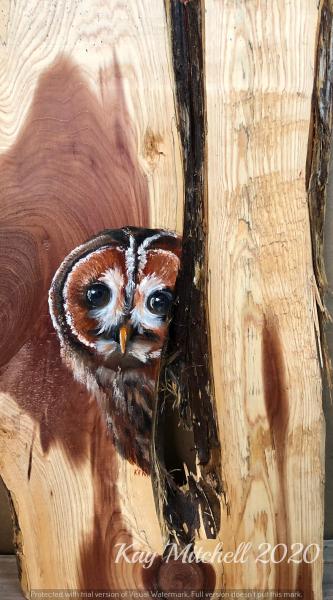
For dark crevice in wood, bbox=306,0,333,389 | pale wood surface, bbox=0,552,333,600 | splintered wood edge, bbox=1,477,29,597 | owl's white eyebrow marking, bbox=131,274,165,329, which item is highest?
dark crevice in wood, bbox=306,0,333,389

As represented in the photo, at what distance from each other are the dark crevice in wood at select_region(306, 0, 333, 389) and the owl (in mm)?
A: 251

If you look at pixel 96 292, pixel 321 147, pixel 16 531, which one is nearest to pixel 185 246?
pixel 96 292

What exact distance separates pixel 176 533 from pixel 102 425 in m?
0.23

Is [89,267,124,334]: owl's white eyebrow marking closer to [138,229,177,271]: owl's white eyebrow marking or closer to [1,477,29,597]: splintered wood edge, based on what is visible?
[138,229,177,271]: owl's white eyebrow marking

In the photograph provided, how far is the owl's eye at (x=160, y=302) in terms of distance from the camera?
1.03 metres

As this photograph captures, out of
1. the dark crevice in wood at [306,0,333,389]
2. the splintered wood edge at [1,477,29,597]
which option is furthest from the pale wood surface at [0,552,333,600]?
the dark crevice in wood at [306,0,333,389]

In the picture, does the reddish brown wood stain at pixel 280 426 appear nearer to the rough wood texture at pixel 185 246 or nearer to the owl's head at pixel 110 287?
the rough wood texture at pixel 185 246

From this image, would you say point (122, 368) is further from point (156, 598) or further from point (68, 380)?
point (156, 598)

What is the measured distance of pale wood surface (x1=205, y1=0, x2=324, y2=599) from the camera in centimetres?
100

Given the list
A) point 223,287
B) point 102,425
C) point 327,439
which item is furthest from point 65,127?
point 327,439

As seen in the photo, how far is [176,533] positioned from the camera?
1.08 m

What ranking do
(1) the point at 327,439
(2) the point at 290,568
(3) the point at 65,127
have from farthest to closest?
(1) the point at 327,439 < (2) the point at 290,568 < (3) the point at 65,127

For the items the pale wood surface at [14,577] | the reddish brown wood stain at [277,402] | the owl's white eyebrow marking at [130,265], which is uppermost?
the owl's white eyebrow marking at [130,265]

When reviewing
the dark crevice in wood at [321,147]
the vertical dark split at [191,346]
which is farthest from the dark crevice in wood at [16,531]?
the dark crevice in wood at [321,147]
